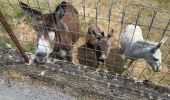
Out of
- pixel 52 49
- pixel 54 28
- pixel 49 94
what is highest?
pixel 54 28

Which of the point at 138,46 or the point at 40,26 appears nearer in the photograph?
the point at 40,26

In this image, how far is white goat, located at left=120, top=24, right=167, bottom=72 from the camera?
5.20m

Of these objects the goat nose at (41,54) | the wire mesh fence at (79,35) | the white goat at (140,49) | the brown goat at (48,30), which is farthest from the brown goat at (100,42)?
the goat nose at (41,54)

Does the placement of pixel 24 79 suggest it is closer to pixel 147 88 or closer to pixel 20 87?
pixel 20 87

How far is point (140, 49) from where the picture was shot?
5.38m

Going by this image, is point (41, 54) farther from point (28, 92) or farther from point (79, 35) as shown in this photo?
point (79, 35)

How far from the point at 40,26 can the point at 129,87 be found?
1.58m

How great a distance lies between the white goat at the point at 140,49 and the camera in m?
5.20

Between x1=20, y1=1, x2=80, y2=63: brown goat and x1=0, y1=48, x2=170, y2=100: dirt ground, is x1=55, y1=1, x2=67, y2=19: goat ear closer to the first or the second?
x1=20, y1=1, x2=80, y2=63: brown goat

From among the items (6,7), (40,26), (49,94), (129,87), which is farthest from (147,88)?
(6,7)

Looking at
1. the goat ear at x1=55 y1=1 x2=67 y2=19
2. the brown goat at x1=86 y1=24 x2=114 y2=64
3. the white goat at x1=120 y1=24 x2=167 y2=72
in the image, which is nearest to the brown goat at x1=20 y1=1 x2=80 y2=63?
the goat ear at x1=55 y1=1 x2=67 y2=19

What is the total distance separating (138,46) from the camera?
5434mm

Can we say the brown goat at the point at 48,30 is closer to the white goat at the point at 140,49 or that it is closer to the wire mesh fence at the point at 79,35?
the wire mesh fence at the point at 79,35

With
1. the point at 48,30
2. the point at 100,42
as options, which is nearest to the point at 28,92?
the point at 48,30
